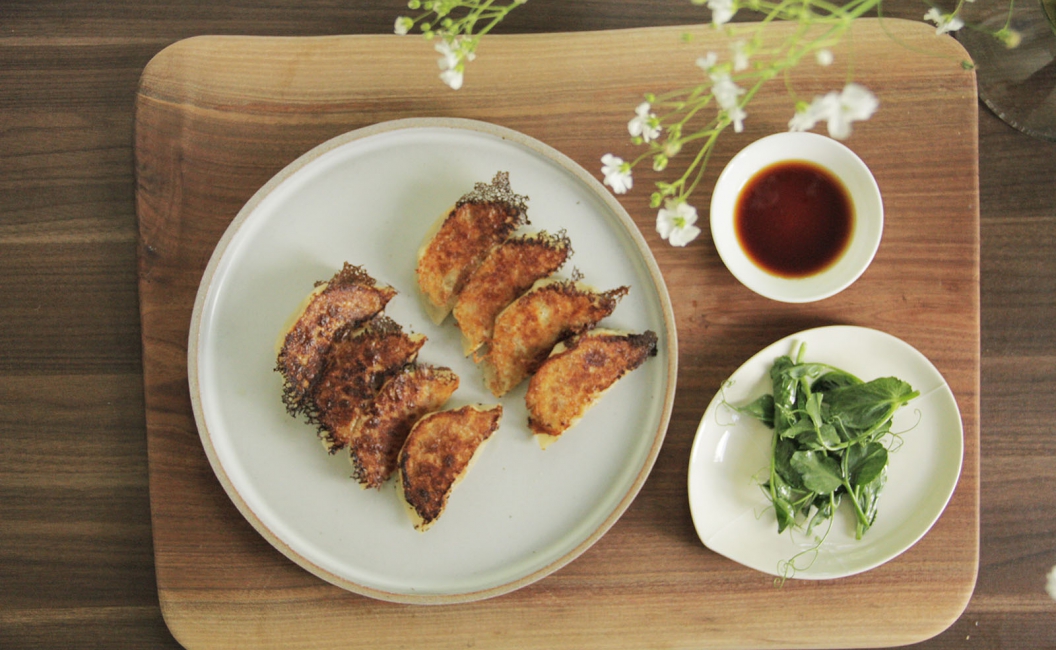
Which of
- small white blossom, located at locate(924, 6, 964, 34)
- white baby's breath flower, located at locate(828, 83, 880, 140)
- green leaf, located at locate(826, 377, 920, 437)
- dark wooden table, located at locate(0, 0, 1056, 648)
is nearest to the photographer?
white baby's breath flower, located at locate(828, 83, 880, 140)

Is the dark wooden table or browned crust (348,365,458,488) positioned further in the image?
the dark wooden table

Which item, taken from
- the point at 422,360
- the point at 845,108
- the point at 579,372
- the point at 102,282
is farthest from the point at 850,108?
the point at 102,282

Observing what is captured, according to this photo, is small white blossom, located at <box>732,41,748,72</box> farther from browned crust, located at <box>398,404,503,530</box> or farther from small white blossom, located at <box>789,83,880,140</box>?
browned crust, located at <box>398,404,503,530</box>

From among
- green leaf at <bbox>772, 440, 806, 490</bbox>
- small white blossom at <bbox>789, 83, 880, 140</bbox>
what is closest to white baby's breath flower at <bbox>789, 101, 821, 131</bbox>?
small white blossom at <bbox>789, 83, 880, 140</bbox>

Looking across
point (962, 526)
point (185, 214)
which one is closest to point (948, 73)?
point (962, 526)

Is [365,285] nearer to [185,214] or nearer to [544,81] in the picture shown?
[185,214]

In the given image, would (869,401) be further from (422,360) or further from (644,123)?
(422,360)

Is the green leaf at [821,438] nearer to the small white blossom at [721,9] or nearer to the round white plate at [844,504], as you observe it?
the round white plate at [844,504]
